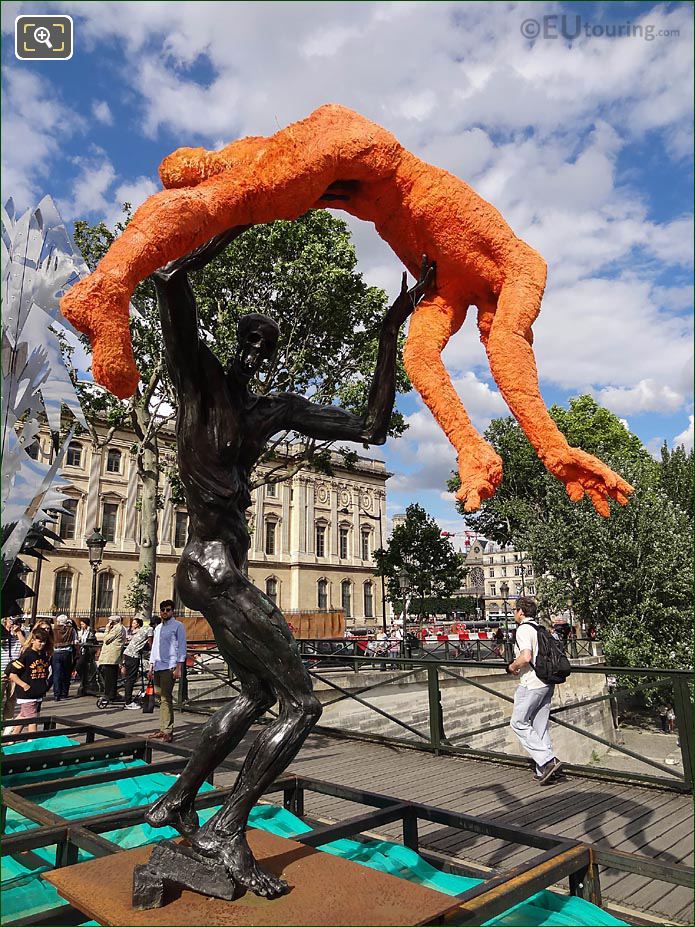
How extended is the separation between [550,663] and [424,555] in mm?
31706

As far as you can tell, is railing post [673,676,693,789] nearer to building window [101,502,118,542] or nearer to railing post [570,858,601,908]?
railing post [570,858,601,908]

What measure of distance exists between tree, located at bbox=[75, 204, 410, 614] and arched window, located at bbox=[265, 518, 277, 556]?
35.0 meters

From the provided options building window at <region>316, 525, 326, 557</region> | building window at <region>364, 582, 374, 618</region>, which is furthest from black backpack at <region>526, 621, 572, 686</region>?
building window at <region>364, 582, 374, 618</region>

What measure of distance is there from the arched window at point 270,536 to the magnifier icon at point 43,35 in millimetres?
49175

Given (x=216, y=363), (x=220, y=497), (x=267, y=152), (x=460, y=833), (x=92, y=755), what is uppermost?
(x=267, y=152)

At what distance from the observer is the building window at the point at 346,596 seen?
181 feet

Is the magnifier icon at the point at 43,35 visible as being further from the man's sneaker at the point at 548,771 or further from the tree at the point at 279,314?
the tree at the point at 279,314

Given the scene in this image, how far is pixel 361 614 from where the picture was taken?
57000 millimetres

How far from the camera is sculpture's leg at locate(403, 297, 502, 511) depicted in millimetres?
2697

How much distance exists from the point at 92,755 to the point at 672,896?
4.73 m

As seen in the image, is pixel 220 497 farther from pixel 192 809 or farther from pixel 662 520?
pixel 662 520

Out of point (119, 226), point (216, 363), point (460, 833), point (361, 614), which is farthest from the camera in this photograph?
point (361, 614)

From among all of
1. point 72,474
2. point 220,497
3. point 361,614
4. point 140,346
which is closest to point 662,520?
point 140,346

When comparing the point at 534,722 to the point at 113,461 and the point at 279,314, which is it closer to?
the point at 279,314
